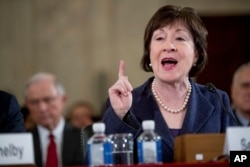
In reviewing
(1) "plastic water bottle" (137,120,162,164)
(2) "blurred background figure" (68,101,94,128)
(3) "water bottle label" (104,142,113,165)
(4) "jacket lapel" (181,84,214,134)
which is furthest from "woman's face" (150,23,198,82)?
(2) "blurred background figure" (68,101,94,128)

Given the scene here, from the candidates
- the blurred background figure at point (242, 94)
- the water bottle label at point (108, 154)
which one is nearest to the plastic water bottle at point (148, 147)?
the water bottle label at point (108, 154)

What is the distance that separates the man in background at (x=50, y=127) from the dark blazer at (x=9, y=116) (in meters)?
1.41

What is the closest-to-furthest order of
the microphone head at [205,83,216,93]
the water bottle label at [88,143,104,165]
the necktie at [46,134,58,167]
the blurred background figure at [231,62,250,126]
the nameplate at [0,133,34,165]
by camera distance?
the nameplate at [0,133,34,165] → the water bottle label at [88,143,104,165] → the microphone head at [205,83,216,93] → the blurred background figure at [231,62,250,126] → the necktie at [46,134,58,167]

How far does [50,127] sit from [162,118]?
1927 millimetres

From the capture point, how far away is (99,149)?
3.00 meters

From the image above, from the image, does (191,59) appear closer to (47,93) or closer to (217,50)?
(47,93)

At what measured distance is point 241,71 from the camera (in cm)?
516

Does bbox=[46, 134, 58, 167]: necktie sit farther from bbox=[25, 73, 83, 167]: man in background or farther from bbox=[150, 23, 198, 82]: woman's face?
bbox=[150, 23, 198, 82]: woman's face

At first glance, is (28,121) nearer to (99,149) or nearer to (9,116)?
(9,116)

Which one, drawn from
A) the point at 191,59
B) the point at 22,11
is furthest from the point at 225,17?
the point at 191,59

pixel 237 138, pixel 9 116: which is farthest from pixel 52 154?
pixel 237 138

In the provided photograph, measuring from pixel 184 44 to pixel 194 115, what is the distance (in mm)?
331

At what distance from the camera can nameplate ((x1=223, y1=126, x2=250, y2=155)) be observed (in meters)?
2.89

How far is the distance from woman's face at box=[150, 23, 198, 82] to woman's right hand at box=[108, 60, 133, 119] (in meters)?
0.25
